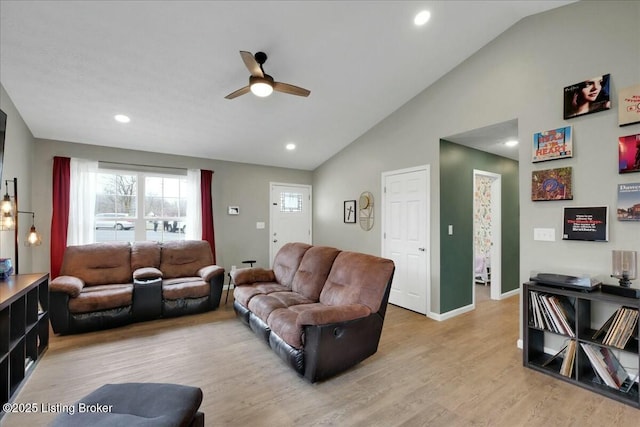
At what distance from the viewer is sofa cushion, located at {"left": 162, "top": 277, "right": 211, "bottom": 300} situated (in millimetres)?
3662

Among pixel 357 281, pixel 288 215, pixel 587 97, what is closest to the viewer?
pixel 587 97

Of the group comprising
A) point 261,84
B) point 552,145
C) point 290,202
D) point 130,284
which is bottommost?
point 130,284

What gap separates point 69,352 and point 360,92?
4285 mm

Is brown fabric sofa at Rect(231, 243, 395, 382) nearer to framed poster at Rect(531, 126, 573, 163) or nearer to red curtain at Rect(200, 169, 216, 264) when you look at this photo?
red curtain at Rect(200, 169, 216, 264)

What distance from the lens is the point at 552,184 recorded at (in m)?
2.72

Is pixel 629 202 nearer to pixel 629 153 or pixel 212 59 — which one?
pixel 629 153

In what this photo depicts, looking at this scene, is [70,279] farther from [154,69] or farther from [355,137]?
[355,137]

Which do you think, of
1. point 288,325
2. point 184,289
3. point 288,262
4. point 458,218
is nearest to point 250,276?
point 288,262

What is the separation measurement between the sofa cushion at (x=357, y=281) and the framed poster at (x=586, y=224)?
166cm

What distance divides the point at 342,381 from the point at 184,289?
7.98 feet

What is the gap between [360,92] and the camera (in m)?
3.78

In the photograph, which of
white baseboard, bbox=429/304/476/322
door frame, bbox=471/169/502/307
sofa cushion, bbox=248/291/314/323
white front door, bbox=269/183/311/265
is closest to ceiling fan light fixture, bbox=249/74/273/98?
sofa cushion, bbox=248/291/314/323

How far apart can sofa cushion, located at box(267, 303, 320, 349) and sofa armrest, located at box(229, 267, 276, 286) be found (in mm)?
1116

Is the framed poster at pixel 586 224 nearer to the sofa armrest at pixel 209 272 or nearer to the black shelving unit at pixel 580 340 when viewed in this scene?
the black shelving unit at pixel 580 340
